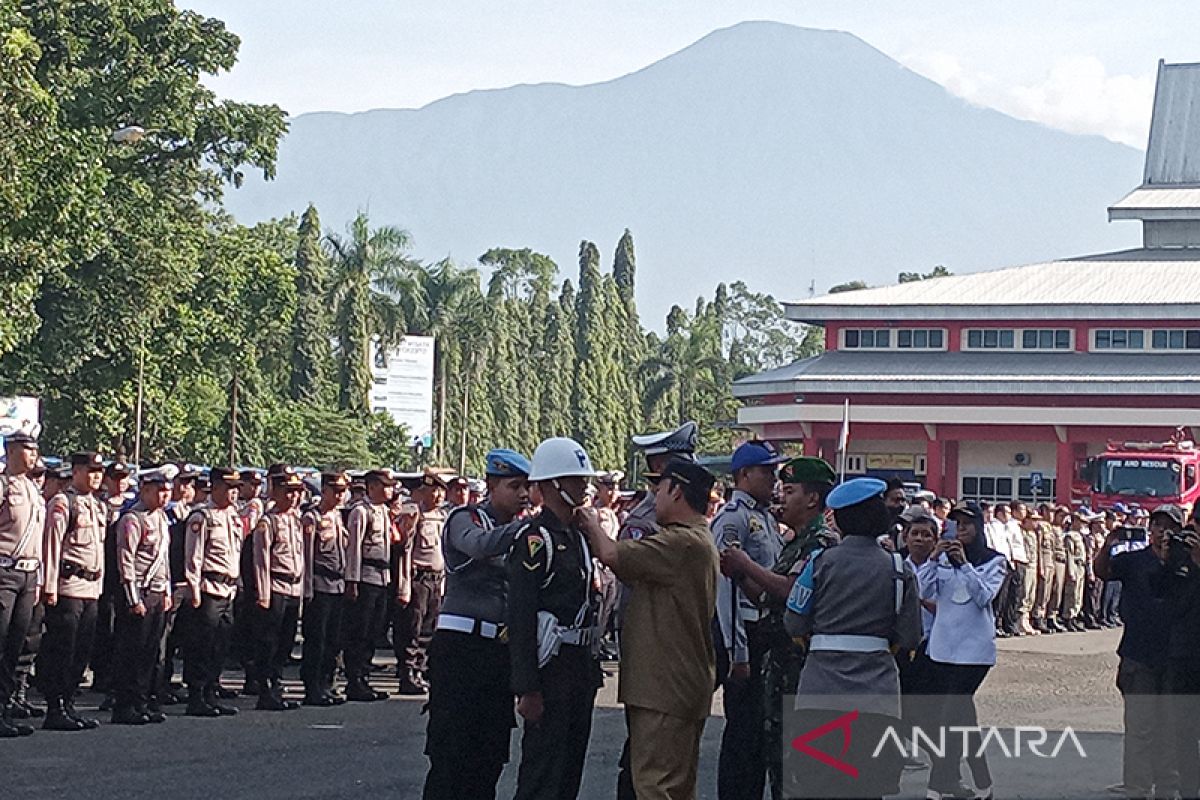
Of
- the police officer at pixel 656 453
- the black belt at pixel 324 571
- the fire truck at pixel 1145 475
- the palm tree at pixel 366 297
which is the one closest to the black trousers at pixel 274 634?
the black belt at pixel 324 571

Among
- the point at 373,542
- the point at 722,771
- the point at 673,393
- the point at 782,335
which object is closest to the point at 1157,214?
the point at 673,393

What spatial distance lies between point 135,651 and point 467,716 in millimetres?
6655

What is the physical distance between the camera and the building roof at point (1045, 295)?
64.5 metres

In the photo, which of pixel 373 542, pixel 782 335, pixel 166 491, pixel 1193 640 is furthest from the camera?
pixel 782 335

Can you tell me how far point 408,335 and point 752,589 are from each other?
6469 centimetres

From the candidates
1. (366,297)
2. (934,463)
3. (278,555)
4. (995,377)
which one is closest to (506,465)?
(278,555)

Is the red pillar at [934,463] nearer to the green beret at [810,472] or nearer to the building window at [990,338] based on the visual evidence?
the building window at [990,338]

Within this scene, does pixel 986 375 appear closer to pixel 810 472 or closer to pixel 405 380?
pixel 405 380

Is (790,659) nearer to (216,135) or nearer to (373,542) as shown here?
(373,542)

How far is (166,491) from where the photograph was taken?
52.5 feet

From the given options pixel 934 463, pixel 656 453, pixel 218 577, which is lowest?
pixel 934 463

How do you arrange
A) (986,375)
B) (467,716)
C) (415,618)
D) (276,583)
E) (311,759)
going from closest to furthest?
1. (467,716)
2. (311,759)
3. (276,583)
4. (415,618)
5. (986,375)

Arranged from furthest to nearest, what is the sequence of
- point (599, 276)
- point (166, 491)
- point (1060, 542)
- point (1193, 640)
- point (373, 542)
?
point (599, 276) < point (1060, 542) < point (373, 542) < point (166, 491) < point (1193, 640)

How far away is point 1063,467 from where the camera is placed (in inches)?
2518
